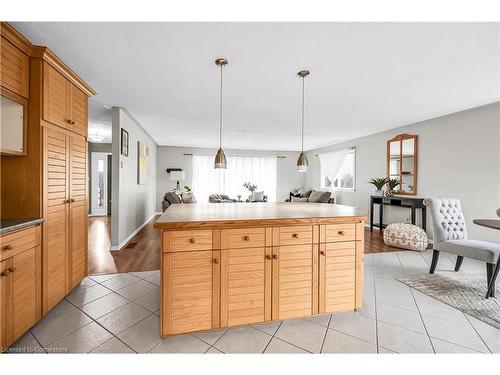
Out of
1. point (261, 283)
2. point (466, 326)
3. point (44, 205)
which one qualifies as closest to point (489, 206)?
point (466, 326)

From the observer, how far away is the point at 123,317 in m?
1.90

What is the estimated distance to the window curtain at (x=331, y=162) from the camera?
6773mm

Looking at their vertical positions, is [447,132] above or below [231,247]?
above

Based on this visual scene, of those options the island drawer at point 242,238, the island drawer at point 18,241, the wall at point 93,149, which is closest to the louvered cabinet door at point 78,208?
the island drawer at point 18,241

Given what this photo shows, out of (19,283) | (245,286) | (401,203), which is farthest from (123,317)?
(401,203)

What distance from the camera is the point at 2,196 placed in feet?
5.77

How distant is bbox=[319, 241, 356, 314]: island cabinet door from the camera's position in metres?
1.84

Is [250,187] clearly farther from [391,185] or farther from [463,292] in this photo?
[463,292]

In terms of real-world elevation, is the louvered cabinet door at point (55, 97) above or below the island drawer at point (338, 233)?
above

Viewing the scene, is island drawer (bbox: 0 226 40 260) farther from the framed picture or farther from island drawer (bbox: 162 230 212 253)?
the framed picture

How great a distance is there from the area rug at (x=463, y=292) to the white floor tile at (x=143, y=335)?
98.1 inches

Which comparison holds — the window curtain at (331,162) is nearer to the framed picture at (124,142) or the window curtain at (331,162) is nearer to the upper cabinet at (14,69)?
the framed picture at (124,142)
